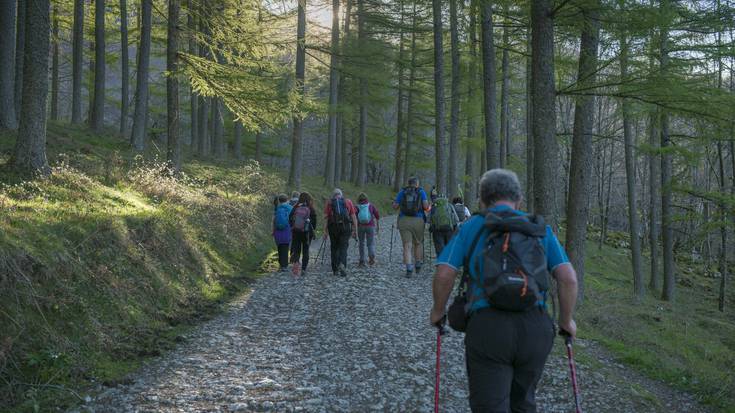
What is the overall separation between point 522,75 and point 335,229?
1927 cm

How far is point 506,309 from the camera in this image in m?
3.35

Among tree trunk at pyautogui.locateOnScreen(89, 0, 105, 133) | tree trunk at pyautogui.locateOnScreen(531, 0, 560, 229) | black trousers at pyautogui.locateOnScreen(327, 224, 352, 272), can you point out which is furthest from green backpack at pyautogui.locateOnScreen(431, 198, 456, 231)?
tree trunk at pyautogui.locateOnScreen(89, 0, 105, 133)

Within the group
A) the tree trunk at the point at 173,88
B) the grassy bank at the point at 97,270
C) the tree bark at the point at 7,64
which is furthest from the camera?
the tree trunk at the point at 173,88

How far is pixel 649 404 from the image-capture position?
5.91m

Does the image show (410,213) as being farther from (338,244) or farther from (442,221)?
(338,244)

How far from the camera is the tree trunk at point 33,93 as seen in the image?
9.56m

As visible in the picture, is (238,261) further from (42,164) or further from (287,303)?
(42,164)

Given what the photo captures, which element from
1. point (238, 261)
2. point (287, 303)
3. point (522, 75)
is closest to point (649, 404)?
point (287, 303)

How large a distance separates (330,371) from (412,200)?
7.04m

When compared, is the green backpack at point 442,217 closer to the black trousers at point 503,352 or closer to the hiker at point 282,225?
the hiker at point 282,225

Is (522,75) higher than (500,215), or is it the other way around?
(522,75)

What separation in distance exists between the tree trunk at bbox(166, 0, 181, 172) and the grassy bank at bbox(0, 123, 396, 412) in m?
1.17

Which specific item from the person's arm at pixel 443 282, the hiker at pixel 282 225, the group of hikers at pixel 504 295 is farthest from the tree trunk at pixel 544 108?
the hiker at pixel 282 225

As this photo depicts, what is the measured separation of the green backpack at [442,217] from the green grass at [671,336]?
11.5 ft
